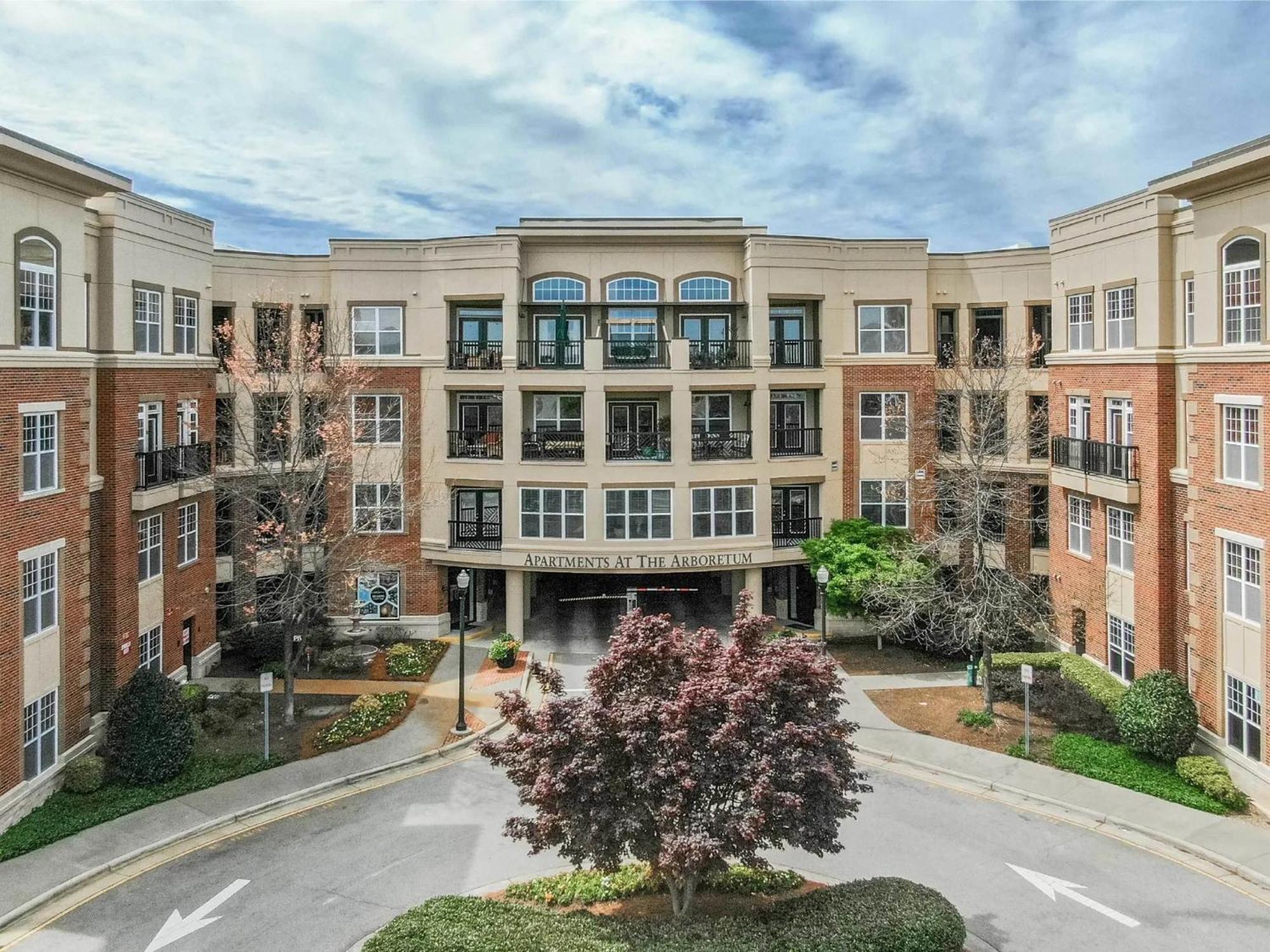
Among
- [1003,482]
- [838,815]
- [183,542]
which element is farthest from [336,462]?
[1003,482]

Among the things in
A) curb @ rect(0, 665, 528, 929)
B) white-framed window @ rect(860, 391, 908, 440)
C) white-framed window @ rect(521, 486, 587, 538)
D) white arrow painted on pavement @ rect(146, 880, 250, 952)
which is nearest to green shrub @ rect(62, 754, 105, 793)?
curb @ rect(0, 665, 528, 929)

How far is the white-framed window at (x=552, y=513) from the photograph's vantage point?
29562 mm

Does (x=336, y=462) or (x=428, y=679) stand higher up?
(x=336, y=462)

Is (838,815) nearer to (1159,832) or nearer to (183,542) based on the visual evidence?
(1159,832)

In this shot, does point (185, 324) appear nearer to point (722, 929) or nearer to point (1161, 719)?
point (722, 929)

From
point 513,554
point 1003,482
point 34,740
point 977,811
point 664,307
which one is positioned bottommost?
point 977,811

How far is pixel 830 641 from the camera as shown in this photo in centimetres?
3038

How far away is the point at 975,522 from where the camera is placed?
2430 centimetres

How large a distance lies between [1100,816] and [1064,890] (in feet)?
11.4

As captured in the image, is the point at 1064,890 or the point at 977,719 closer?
the point at 1064,890

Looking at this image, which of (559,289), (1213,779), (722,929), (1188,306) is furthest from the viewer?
(559,289)

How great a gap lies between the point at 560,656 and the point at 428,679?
457cm

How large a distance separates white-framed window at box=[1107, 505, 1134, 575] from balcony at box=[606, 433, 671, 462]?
14.0m

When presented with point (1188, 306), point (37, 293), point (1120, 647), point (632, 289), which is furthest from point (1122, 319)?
point (37, 293)
